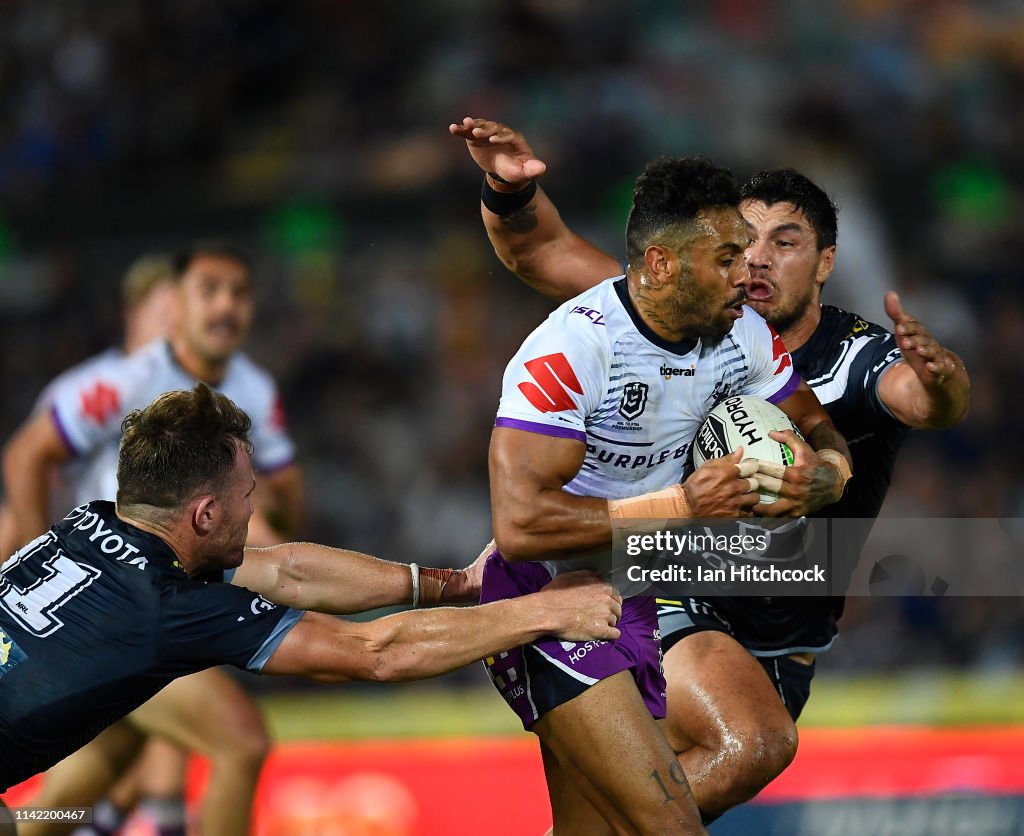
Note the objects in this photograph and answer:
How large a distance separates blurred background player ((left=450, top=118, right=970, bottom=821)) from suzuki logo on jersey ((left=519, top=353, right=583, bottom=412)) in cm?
103

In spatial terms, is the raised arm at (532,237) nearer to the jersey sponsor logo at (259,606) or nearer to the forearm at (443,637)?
the forearm at (443,637)

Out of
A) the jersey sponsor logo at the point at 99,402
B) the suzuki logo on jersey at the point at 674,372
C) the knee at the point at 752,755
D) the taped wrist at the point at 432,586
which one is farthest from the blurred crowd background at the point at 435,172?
the suzuki logo on jersey at the point at 674,372

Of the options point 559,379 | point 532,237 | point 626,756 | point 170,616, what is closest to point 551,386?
point 559,379

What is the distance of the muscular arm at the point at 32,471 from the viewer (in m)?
6.50

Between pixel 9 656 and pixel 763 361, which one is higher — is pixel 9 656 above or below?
below

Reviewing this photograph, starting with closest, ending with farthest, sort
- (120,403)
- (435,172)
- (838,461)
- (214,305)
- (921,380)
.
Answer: (838,461) → (921,380) → (120,403) → (214,305) → (435,172)

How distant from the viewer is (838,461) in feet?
14.7

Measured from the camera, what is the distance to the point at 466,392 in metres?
11.4

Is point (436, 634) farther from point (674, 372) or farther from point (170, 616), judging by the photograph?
point (674, 372)

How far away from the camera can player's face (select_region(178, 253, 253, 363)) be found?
6875 millimetres

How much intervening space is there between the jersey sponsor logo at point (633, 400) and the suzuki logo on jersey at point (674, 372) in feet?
0.24

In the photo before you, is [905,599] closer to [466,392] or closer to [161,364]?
[466,392]

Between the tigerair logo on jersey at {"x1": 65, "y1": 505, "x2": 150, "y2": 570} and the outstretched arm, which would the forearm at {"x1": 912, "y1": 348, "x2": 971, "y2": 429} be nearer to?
the outstretched arm

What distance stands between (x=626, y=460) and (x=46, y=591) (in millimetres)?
1715
